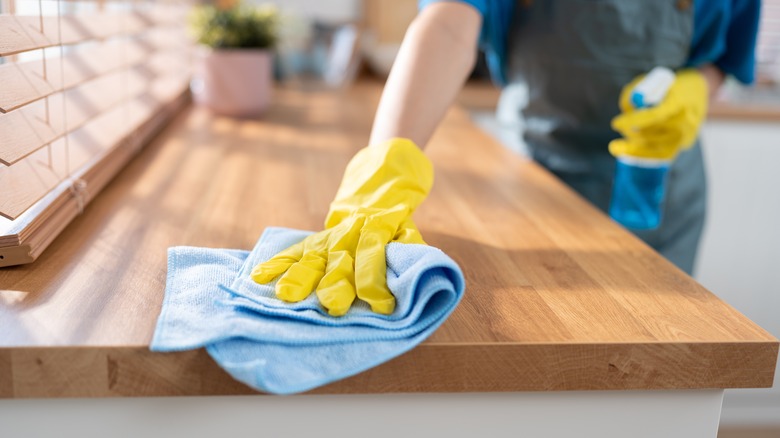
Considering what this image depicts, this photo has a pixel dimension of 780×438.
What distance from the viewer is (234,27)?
198 cm

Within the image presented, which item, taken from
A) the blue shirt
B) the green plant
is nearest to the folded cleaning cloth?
the blue shirt

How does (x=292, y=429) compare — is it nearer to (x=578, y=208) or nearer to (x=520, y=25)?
(x=578, y=208)

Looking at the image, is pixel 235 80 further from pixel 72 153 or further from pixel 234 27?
pixel 72 153

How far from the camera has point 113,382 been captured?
0.67m

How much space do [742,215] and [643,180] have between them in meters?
1.14

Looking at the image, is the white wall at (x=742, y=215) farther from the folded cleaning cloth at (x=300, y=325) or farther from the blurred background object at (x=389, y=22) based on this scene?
the folded cleaning cloth at (x=300, y=325)

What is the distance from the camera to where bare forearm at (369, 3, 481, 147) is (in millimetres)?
1062

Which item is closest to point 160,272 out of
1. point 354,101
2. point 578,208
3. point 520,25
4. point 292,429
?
point 292,429

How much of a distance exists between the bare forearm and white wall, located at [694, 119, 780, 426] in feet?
4.59

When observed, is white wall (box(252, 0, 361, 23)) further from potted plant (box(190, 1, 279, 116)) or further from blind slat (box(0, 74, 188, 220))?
blind slat (box(0, 74, 188, 220))

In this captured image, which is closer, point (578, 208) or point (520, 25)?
point (578, 208)

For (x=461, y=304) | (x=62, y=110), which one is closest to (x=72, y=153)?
(x=62, y=110)

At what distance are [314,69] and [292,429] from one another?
2.35 metres

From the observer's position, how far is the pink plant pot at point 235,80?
1908 millimetres
